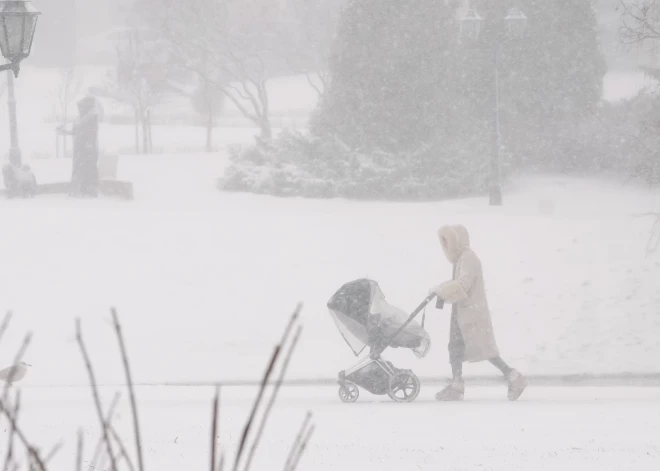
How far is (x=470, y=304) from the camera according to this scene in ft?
28.0

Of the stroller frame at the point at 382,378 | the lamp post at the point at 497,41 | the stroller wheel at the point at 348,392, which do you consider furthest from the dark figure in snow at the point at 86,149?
the stroller frame at the point at 382,378

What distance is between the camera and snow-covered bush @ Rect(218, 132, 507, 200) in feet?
81.8

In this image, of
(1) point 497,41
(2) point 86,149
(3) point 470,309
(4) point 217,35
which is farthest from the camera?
(4) point 217,35

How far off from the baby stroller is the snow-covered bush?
1610 centimetres

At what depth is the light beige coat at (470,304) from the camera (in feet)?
27.8

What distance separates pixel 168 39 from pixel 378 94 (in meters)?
20.7

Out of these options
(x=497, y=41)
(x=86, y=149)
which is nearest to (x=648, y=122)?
(x=497, y=41)

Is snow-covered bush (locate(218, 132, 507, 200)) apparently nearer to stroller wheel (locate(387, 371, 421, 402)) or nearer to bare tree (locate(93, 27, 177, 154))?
bare tree (locate(93, 27, 177, 154))

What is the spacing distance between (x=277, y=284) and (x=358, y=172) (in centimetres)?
1027

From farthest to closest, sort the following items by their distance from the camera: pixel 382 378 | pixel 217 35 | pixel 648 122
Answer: pixel 217 35, pixel 648 122, pixel 382 378

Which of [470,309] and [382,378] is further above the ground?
[470,309]

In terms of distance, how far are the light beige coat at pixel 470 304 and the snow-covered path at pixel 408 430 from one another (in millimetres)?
455

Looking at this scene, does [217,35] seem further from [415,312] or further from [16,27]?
[16,27]

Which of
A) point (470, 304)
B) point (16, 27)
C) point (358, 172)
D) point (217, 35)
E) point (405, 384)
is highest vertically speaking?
point (217, 35)
